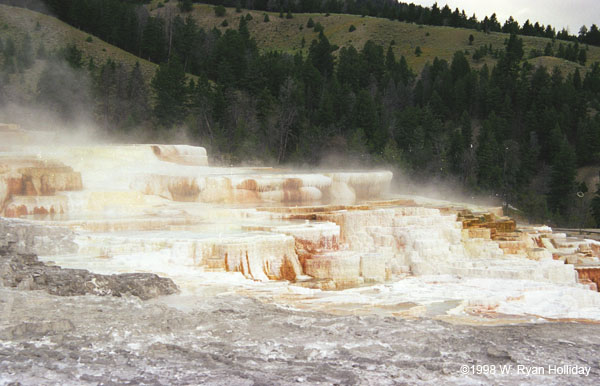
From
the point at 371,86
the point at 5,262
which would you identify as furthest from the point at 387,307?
the point at 371,86

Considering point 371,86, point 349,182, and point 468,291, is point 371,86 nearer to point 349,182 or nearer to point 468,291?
point 349,182

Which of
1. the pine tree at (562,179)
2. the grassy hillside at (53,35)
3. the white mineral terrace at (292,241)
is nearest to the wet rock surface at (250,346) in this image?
the white mineral terrace at (292,241)

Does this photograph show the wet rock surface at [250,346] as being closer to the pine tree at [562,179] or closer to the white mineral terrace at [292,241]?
the white mineral terrace at [292,241]

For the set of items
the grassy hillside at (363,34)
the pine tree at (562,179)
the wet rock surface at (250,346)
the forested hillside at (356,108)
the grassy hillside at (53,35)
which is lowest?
the wet rock surface at (250,346)

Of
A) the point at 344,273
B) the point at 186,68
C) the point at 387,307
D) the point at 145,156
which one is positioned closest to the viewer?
the point at 387,307

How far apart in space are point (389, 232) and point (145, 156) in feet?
22.8

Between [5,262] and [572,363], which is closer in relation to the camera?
[572,363]

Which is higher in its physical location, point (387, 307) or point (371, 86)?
point (371, 86)

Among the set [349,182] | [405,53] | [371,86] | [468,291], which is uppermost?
[405,53]

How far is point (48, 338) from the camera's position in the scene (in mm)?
5602

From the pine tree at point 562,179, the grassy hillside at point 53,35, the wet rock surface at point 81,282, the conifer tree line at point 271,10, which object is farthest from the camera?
the conifer tree line at point 271,10

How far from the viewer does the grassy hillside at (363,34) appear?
62312 mm

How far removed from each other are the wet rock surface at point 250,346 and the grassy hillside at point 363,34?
54159 millimetres

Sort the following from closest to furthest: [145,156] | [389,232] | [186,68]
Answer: [389,232]
[145,156]
[186,68]
